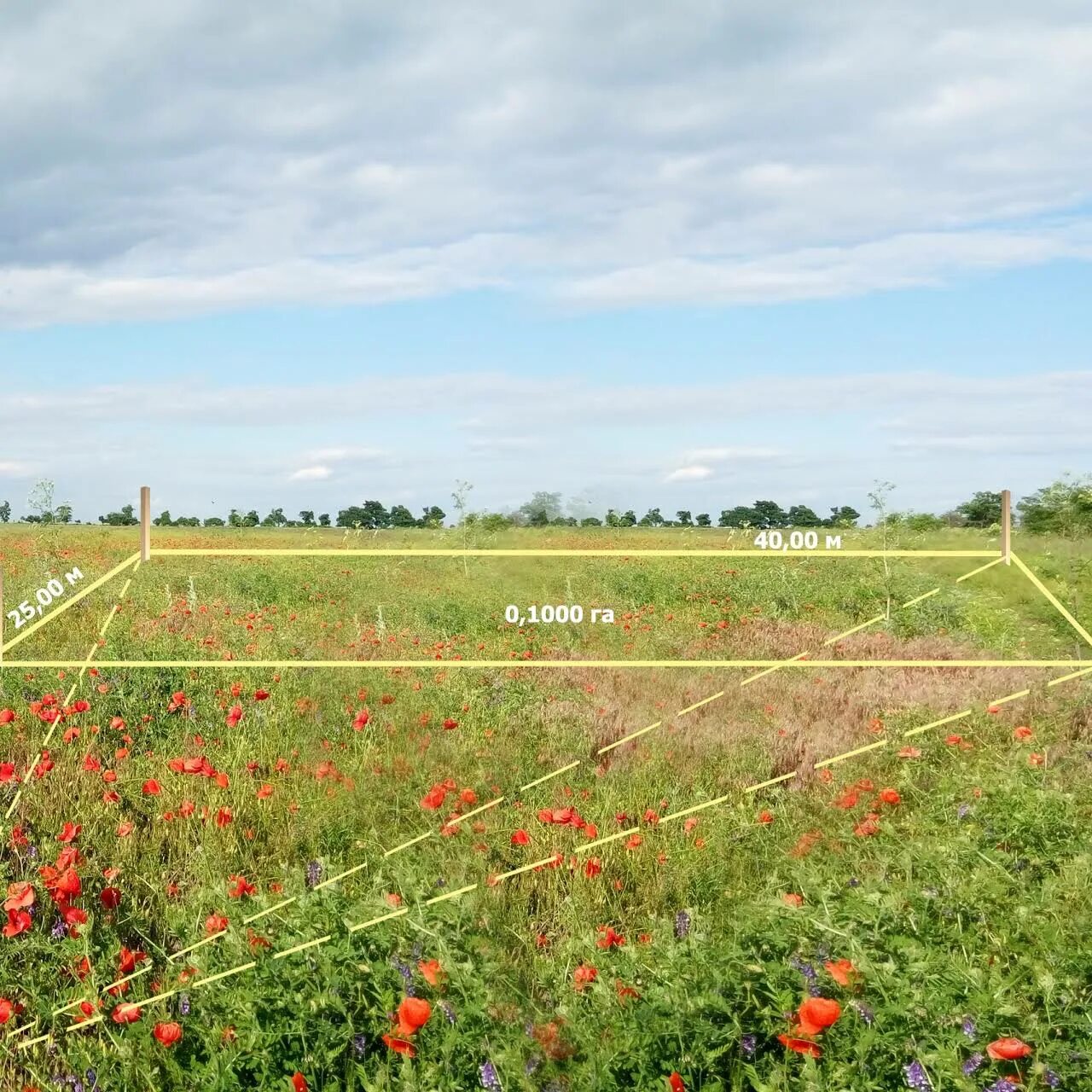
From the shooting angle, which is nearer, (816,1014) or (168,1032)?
(816,1014)

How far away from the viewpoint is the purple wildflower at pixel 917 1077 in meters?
2.96

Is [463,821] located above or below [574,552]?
below

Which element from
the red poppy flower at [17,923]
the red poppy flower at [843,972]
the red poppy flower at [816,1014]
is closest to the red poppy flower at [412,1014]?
the red poppy flower at [816,1014]

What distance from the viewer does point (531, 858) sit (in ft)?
17.5

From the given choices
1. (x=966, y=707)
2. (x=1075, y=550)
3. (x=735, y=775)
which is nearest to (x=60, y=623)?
(x=735, y=775)

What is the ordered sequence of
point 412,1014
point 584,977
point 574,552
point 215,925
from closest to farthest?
point 412,1014
point 584,977
point 215,925
point 574,552

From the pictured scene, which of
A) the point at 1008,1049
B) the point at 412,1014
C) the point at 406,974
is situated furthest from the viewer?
the point at 406,974

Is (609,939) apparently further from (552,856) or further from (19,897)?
(19,897)

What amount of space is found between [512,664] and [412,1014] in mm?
5894

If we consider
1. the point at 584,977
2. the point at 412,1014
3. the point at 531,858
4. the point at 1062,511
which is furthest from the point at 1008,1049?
the point at 1062,511

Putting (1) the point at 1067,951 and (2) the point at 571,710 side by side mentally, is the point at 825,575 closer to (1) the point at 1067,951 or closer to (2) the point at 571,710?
(2) the point at 571,710

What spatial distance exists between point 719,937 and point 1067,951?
4.03 feet

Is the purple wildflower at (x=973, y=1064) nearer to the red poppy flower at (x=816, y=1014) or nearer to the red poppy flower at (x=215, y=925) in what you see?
the red poppy flower at (x=816, y=1014)

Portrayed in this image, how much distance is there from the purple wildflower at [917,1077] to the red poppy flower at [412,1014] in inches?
52.5
